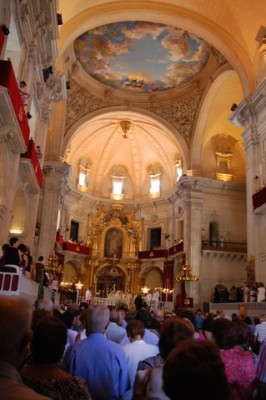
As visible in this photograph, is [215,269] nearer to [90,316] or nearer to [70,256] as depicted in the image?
[70,256]

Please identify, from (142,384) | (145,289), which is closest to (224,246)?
(145,289)

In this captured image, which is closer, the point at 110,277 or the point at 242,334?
the point at 242,334

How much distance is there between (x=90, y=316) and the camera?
335 centimetres

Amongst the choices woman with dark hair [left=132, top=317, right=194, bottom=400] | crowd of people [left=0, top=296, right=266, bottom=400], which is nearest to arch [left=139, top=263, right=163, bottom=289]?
crowd of people [left=0, top=296, right=266, bottom=400]

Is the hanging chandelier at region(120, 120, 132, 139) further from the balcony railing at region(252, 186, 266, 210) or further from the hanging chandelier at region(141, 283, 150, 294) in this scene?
the balcony railing at region(252, 186, 266, 210)

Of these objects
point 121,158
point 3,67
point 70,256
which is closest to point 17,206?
point 3,67

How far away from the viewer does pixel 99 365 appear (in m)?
3.16

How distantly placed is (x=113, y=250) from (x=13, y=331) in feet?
100

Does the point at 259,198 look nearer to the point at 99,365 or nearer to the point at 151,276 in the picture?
the point at 99,365

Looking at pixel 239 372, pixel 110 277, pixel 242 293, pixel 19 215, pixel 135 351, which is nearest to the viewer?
pixel 239 372

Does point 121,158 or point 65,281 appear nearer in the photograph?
point 65,281

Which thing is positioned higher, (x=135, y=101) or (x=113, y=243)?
(x=135, y=101)

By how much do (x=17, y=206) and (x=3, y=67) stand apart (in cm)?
734

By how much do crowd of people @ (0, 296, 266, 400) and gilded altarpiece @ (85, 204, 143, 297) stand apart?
27135 millimetres
